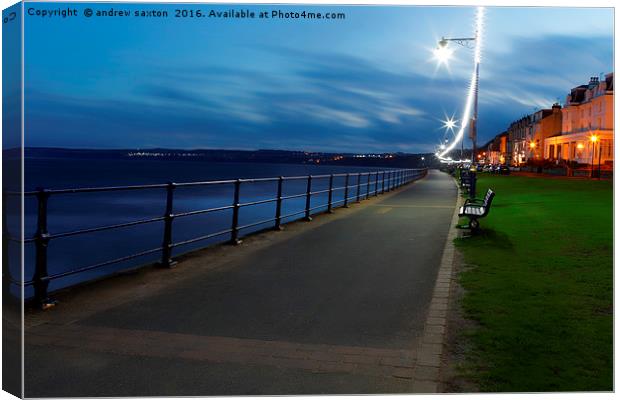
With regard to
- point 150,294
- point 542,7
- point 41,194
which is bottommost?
point 150,294

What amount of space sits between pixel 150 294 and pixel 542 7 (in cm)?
454

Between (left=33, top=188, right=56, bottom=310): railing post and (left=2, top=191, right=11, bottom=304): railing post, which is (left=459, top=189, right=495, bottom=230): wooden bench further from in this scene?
(left=2, top=191, right=11, bottom=304): railing post

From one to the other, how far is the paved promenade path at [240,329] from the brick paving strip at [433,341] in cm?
7

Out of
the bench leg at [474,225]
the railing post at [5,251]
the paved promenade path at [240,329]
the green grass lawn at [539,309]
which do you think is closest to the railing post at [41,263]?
the paved promenade path at [240,329]

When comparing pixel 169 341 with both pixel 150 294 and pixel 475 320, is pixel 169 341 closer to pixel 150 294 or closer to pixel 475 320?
pixel 150 294

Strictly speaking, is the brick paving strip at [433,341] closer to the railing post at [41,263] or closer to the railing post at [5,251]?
the railing post at [5,251]

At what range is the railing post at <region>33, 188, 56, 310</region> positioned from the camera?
575 centimetres

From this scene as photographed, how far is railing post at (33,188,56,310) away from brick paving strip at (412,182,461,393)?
3463mm

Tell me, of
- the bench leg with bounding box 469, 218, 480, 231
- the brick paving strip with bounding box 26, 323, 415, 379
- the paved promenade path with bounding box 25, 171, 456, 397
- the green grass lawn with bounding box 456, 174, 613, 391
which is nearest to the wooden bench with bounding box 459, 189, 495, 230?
the bench leg with bounding box 469, 218, 480, 231

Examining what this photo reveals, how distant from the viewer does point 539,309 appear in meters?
5.84

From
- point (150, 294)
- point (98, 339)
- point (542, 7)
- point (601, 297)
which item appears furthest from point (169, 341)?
point (601, 297)

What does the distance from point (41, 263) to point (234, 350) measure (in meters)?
2.40

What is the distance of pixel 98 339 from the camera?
4.86 m

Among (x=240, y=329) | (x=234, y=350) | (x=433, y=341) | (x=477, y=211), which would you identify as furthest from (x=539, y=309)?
(x=477, y=211)
